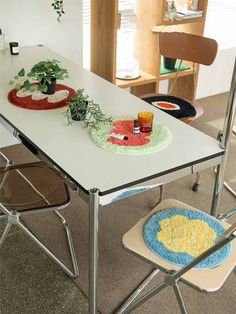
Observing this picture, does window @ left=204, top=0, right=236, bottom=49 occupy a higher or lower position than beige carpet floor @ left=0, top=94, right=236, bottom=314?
higher

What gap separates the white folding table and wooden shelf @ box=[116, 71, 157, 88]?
113 centimetres

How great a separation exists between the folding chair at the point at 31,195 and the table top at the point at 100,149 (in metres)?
0.28

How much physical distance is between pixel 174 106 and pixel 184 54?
44cm

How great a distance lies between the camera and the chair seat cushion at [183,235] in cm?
162

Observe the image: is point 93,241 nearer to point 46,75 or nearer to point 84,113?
point 84,113

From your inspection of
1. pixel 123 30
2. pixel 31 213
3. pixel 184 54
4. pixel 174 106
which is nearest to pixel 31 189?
pixel 31 213

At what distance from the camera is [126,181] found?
155 cm

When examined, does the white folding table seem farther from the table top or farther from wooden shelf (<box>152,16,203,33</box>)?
wooden shelf (<box>152,16,203,33</box>)

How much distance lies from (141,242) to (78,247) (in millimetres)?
753

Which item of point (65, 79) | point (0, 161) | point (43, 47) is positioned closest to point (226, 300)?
point (65, 79)

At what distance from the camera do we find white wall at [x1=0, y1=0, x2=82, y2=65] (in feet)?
9.83

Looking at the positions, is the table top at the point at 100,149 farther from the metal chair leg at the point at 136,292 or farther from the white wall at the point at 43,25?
the white wall at the point at 43,25

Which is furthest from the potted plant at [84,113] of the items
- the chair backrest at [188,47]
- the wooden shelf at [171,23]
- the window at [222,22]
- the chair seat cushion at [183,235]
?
the window at [222,22]

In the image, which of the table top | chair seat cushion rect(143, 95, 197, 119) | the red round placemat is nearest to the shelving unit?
chair seat cushion rect(143, 95, 197, 119)
